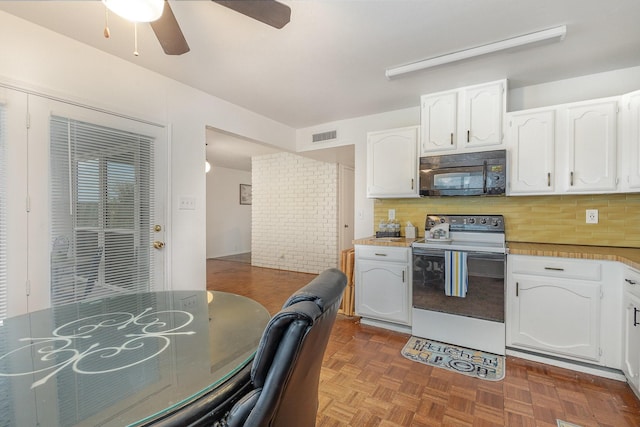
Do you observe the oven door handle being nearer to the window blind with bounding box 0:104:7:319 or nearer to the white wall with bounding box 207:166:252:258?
the window blind with bounding box 0:104:7:319

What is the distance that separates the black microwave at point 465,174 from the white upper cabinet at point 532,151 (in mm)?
110

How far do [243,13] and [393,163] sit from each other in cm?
211

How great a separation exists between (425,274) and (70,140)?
2947mm

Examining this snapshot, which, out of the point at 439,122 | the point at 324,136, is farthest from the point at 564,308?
the point at 324,136

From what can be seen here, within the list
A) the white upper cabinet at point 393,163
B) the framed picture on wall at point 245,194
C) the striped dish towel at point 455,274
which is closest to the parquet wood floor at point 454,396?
the striped dish towel at point 455,274

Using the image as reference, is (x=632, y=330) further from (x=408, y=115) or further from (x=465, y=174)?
(x=408, y=115)

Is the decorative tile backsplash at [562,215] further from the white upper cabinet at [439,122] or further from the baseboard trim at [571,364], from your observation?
the baseboard trim at [571,364]

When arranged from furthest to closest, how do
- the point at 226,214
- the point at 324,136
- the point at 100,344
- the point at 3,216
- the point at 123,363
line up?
the point at 226,214 < the point at 324,136 < the point at 3,216 < the point at 100,344 < the point at 123,363

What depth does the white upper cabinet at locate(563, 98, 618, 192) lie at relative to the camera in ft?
7.16

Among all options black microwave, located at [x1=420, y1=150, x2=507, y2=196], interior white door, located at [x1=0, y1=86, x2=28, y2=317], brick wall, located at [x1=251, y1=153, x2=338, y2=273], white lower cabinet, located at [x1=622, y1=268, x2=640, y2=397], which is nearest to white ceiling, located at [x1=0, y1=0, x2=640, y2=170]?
interior white door, located at [x1=0, y1=86, x2=28, y2=317]

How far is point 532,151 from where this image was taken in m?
2.44

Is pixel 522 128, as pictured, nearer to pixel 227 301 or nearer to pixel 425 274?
pixel 425 274

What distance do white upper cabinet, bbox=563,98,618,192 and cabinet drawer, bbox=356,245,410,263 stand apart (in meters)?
1.40

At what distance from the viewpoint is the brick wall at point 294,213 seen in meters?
5.36
